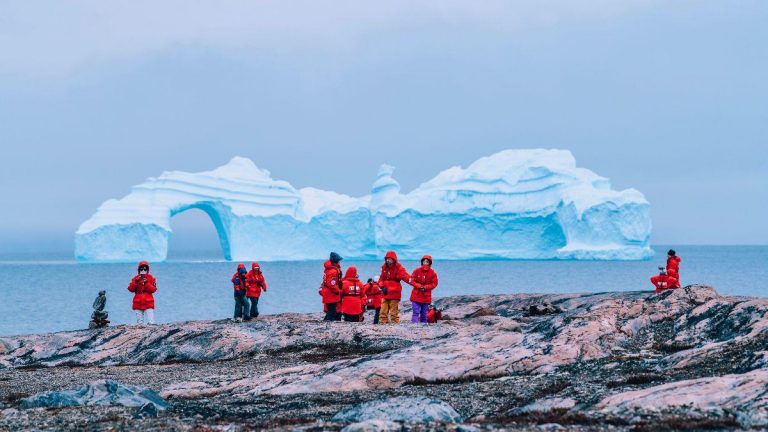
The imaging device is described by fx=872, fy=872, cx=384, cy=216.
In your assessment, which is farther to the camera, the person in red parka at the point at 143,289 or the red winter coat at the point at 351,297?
the person in red parka at the point at 143,289

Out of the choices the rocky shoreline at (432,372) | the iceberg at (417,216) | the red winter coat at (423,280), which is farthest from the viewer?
the iceberg at (417,216)

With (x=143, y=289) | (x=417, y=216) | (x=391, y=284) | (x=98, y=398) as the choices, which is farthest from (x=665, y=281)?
(x=417, y=216)

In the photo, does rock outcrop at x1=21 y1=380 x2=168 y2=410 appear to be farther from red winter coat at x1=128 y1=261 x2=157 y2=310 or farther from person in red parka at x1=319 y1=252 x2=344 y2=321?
red winter coat at x1=128 y1=261 x2=157 y2=310

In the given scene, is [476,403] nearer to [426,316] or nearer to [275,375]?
[275,375]

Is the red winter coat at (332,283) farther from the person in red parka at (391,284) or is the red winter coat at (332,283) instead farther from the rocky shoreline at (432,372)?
the rocky shoreline at (432,372)

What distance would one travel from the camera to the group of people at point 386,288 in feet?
48.3

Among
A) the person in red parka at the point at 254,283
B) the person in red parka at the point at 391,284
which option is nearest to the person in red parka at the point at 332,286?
the person in red parka at the point at 391,284

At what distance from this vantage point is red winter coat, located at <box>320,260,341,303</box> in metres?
15.0

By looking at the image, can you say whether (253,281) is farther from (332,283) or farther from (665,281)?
(665,281)

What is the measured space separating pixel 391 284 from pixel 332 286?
106 centimetres

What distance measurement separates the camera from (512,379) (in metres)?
9.17

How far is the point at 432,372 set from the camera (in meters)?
9.73

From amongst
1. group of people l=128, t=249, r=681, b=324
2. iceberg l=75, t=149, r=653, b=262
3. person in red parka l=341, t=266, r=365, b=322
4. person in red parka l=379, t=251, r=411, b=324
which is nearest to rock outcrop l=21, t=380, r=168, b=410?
group of people l=128, t=249, r=681, b=324

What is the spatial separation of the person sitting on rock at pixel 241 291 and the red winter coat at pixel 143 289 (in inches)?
63.6
